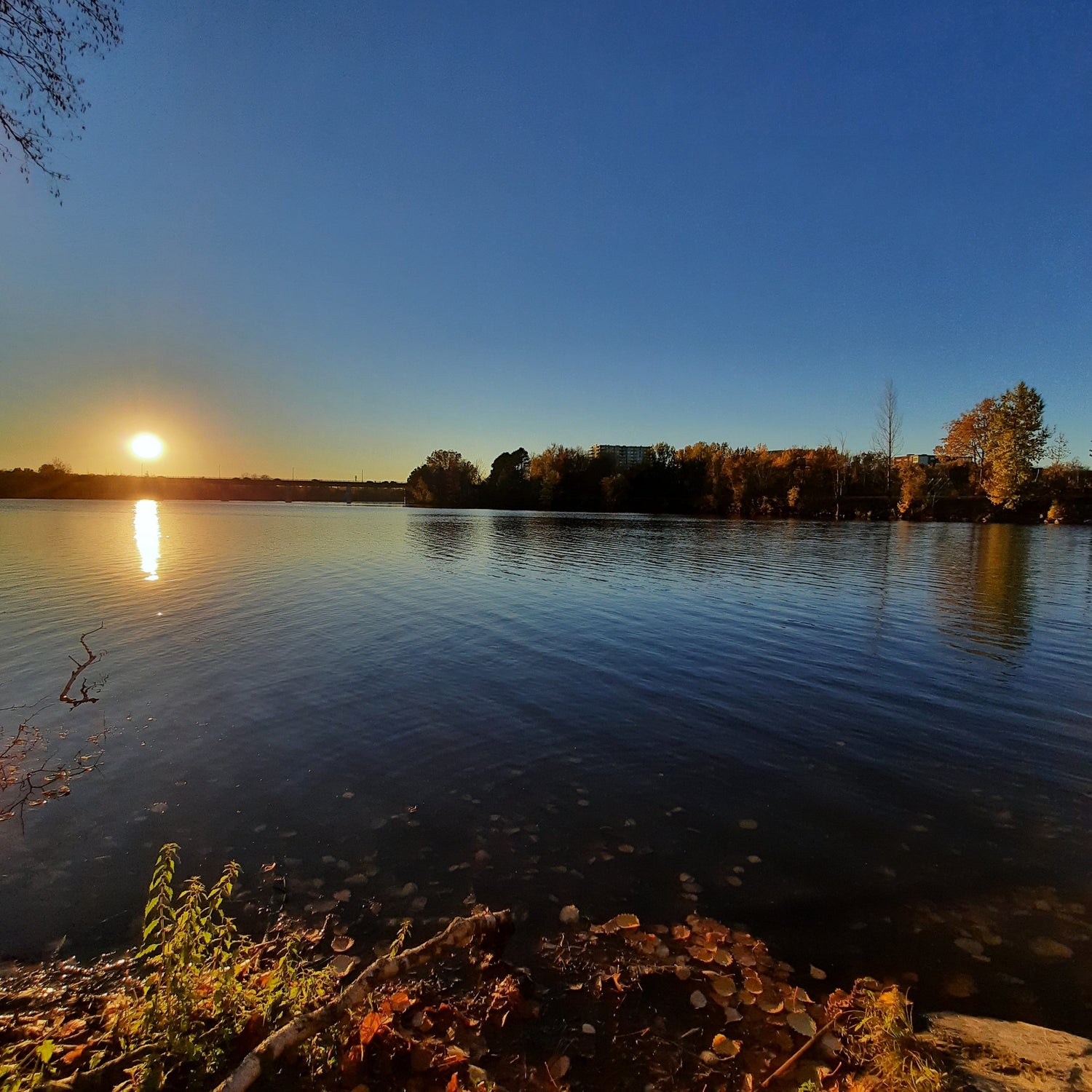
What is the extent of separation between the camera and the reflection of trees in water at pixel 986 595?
18.4 meters

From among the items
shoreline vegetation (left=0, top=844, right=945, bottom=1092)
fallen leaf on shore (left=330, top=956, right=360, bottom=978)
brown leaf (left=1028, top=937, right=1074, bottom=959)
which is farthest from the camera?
brown leaf (left=1028, top=937, right=1074, bottom=959)

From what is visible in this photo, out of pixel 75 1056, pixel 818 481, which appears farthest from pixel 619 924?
pixel 818 481

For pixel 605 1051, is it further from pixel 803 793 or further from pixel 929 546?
pixel 929 546

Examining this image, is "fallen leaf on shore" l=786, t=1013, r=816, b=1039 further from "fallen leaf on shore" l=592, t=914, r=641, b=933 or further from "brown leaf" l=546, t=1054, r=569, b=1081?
"brown leaf" l=546, t=1054, r=569, b=1081

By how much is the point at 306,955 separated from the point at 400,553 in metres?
42.4

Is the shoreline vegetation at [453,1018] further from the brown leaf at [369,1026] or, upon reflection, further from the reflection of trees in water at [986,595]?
the reflection of trees in water at [986,595]

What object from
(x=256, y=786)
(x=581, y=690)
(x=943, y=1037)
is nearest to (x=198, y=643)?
(x=256, y=786)

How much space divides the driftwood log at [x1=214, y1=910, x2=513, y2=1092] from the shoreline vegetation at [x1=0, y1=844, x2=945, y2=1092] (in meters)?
0.01

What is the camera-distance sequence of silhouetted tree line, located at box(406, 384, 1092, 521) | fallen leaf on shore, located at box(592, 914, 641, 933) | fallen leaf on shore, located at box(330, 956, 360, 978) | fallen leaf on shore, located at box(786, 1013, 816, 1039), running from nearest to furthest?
1. fallen leaf on shore, located at box(786, 1013, 816, 1039)
2. fallen leaf on shore, located at box(330, 956, 360, 978)
3. fallen leaf on shore, located at box(592, 914, 641, 933)
4. silhouetted tree line, located at box(406, 384, 1092, 521)

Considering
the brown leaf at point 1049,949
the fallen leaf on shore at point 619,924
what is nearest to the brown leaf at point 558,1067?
the fallen leaf on shore at point 619,924

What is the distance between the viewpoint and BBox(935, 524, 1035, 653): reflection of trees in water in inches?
723

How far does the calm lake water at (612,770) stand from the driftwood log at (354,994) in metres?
1.08

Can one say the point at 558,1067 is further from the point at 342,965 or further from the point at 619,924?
the point at 342,965

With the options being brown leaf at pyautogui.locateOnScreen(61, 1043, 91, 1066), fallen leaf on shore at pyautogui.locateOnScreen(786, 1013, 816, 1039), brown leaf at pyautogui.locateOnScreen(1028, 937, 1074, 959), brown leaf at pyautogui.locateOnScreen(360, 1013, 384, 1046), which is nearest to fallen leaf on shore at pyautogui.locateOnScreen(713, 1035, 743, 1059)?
fallen leaf on shore at pyautogui.locateOnScreen(786, 1013, 816, 1039)
